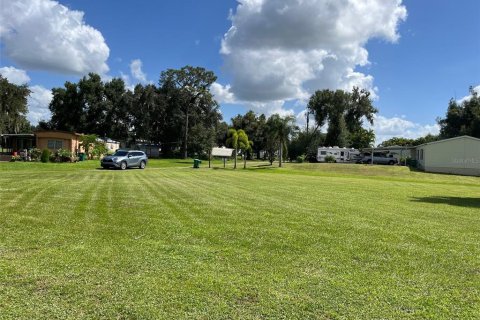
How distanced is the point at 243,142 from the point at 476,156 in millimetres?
23081

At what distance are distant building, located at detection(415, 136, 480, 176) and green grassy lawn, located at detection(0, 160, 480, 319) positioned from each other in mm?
33325

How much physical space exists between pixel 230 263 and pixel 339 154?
185 ft

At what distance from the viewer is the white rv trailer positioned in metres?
58.9

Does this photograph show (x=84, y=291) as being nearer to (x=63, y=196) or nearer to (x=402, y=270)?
(x=402, y=270)

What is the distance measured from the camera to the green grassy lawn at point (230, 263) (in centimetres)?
381

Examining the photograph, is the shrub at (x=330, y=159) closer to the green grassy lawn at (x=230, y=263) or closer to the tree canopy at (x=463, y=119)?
the tree canopy at (x=463, y=119)

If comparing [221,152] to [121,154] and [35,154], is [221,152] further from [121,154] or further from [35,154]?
[35,154]

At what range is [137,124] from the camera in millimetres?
64125

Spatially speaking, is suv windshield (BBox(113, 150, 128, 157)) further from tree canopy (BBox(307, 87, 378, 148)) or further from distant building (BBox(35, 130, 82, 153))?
tree canopy (BBox(307, 87, 378, 148))

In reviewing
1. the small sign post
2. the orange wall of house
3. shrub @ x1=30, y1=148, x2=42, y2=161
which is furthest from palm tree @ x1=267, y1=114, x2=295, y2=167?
shrub @ x1=30, y1=148, x2=42, y2=161

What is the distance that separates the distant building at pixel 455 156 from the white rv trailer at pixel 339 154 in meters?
17.6

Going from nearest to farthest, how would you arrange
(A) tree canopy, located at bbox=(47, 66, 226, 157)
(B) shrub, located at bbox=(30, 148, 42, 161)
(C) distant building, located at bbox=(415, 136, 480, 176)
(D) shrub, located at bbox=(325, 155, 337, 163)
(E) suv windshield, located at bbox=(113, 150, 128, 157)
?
(E) suv windshield, located at bbox=(113, 150, 128, 157), (B) shrub, located at bbox=(30, 148, 42, 161), (C) distant building, located at bbox=(415, 136, 480, 176), (D) shrub, located at bbox=(325, 155, 337, 163), (A) tree canopy, located at bbox=(47, 66, 226, 157)

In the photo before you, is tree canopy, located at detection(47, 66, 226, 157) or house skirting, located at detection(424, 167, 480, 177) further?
tree canopy, located at detection(47, 66, 226, 157)

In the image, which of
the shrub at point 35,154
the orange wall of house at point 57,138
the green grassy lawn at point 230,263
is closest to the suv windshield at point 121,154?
the shrub at point 35,154
